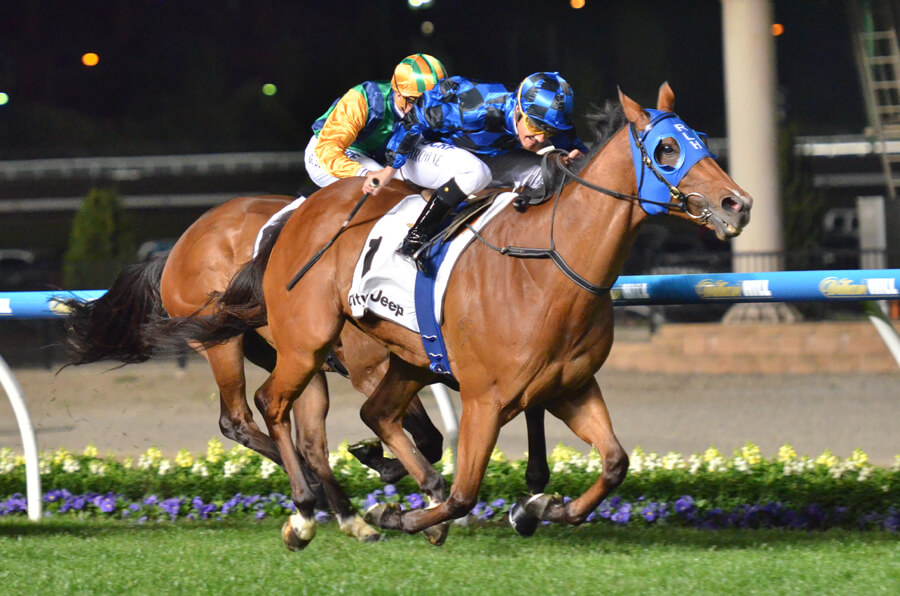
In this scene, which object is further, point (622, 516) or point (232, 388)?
point (232, 388)

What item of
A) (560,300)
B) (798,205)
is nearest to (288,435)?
(560,300)

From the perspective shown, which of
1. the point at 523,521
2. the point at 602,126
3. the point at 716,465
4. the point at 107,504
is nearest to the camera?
the point at 602,126

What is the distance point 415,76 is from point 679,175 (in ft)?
5.00

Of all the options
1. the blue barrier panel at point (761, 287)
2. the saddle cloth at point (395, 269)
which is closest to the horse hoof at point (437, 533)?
the saddle cloth at point (395, 269)

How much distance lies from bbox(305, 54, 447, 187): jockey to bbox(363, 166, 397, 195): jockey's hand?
281 millimetres

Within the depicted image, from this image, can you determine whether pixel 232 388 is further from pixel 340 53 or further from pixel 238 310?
pixel 340 53

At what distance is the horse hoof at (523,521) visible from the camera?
4008 mm

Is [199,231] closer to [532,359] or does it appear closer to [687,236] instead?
[532,359]

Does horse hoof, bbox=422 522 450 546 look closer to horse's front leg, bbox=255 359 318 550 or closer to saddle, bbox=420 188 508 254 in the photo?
horse's front leg, bbox=255 359 318 550

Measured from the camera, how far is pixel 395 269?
4.05 metres

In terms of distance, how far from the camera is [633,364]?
1117cm

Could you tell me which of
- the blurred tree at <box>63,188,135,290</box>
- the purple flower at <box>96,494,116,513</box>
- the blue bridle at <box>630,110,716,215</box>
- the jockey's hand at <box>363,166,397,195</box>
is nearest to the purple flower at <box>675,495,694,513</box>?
the blue bridle at <box>630,110,716,215</box>

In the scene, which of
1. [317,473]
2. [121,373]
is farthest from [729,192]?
[121,373]

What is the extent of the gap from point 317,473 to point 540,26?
760 inches
